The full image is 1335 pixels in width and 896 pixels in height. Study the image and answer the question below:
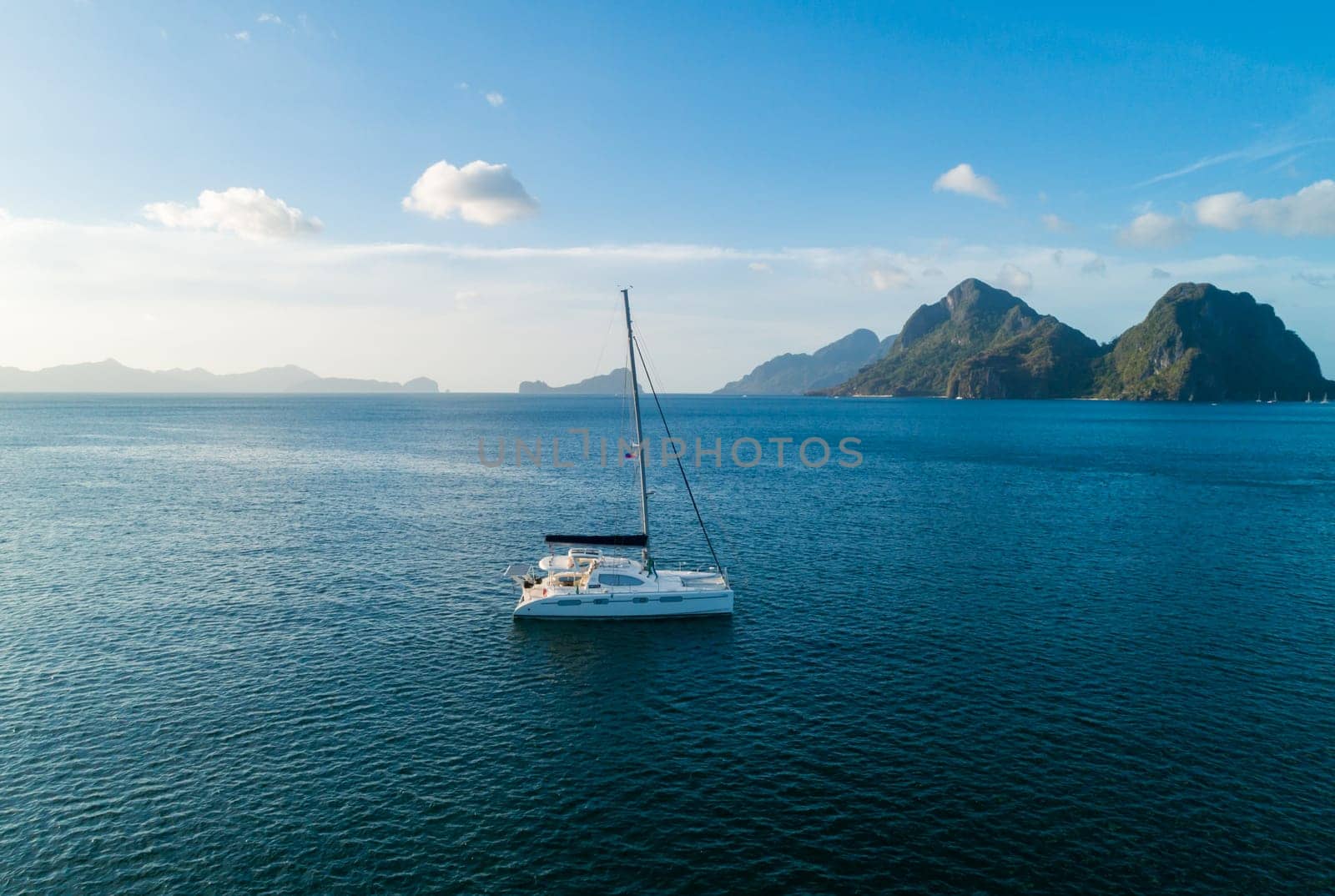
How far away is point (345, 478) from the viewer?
13125 centimetres

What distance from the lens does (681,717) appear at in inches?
1679

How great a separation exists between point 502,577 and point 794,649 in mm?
31605

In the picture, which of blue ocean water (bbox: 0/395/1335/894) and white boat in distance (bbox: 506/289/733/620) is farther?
white boat in distance (bbox: 506/289/733/620)

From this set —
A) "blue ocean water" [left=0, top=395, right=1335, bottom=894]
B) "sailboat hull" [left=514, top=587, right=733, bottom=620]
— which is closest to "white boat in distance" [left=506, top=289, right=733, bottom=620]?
"sailboat hull" [left=514, top=587, right=733, bottom=620]

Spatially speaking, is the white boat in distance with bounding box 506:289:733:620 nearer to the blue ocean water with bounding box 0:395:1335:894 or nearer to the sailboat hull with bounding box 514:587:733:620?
the sailboat hull with bounding box 514:587:733:620

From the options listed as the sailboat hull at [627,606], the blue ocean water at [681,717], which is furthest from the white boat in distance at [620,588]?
the blue ocean water at [681,717]

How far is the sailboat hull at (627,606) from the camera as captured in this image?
191ft

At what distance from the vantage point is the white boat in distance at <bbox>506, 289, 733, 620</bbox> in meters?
58.6

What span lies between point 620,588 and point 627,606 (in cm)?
182

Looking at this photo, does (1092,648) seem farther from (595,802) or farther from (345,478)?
(345,478)

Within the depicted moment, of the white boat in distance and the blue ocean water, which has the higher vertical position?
the white boat in distance

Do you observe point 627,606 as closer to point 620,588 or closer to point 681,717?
point 620,588

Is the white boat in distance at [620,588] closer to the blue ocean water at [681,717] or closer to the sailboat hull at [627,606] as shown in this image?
the sailboat hull at [627,606]

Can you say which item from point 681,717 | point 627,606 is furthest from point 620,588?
point 681,717
